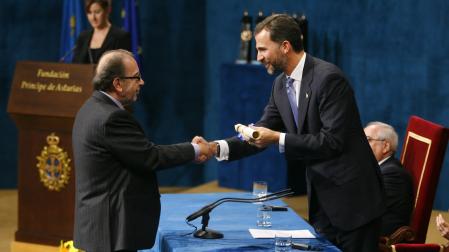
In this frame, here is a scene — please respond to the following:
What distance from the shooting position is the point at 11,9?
8.38m

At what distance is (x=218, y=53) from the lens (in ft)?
29.1

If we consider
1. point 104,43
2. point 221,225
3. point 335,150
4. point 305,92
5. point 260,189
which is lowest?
point 221,225

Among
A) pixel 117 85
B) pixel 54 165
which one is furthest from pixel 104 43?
pixel 117 85

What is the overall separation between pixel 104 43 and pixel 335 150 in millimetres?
3267

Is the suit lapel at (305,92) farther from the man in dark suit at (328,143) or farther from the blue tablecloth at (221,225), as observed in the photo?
the blue tablecloth at (221,225)

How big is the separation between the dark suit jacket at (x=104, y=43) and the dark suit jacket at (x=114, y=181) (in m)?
2.98

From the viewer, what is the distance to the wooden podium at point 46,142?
226 inches

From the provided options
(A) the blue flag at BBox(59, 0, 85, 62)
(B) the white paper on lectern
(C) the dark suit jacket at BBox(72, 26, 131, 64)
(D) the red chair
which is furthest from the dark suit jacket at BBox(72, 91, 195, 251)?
(A) the blue flag at BBox(59, 0, 85, 62)

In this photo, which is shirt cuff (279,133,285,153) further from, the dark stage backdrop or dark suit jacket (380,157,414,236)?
the dark stage backdrop

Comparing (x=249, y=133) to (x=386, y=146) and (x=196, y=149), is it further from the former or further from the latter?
(x=386, y=146)

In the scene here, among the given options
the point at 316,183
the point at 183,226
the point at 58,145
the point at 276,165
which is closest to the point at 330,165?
the point at 316,183

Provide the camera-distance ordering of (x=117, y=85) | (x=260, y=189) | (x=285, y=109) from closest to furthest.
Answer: (x=117, y=85)
(x=285, y=109)
(x=260, y=189)

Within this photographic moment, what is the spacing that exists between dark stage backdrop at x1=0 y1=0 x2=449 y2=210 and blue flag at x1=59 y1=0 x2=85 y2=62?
0.41 m

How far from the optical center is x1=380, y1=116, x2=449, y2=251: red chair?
4.38 m
